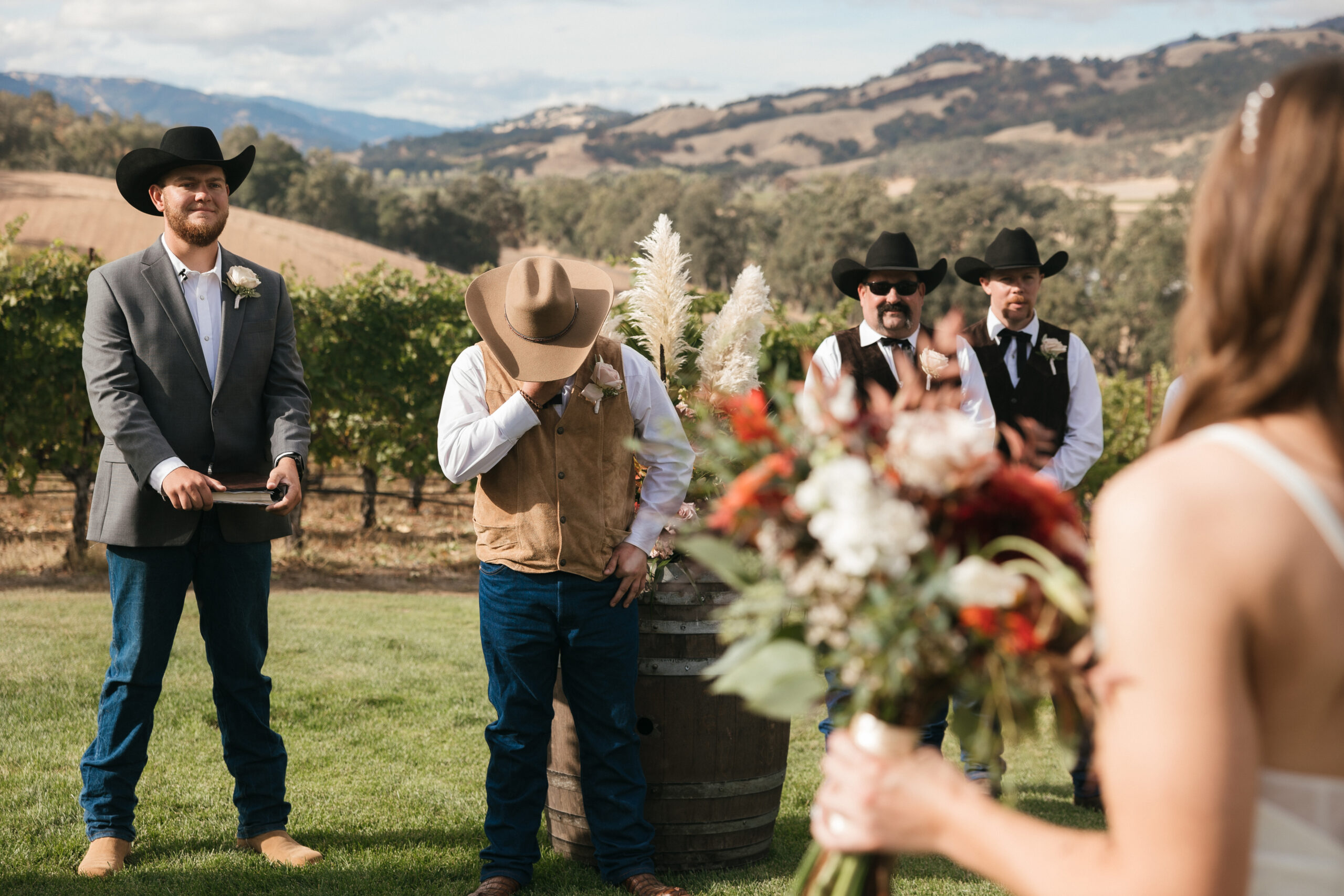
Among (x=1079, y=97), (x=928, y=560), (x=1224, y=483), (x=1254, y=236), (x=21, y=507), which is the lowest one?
(x=21, y=507)

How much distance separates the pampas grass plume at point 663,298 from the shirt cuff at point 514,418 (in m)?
0.92

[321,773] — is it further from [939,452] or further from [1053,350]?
[939,452]

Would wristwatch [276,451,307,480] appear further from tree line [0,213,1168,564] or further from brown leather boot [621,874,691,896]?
tree line [0,213,1168,564]

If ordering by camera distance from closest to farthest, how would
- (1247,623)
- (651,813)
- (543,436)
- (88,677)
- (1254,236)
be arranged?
(1247,623) → (1254,236) → (543,436) → (651,813) → (88,677)

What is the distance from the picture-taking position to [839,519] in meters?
1.35

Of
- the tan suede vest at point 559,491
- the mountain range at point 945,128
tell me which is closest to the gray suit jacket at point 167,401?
the tan suede vest at point 559,491

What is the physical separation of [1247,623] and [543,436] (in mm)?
2864

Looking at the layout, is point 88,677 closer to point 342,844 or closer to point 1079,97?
point 342,844

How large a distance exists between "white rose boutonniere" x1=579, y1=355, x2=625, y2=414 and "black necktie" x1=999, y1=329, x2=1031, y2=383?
2.66 meters

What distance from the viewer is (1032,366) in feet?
18.1

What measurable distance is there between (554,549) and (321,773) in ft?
7.69

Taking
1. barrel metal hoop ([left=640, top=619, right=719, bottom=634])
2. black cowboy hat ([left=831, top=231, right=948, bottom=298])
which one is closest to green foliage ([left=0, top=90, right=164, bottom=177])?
black cowboy hat ([left=831, top=231, right=948, bottom=298])

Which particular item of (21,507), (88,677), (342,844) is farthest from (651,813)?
(21,507)

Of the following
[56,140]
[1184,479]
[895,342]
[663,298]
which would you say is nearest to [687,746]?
[663,298]
